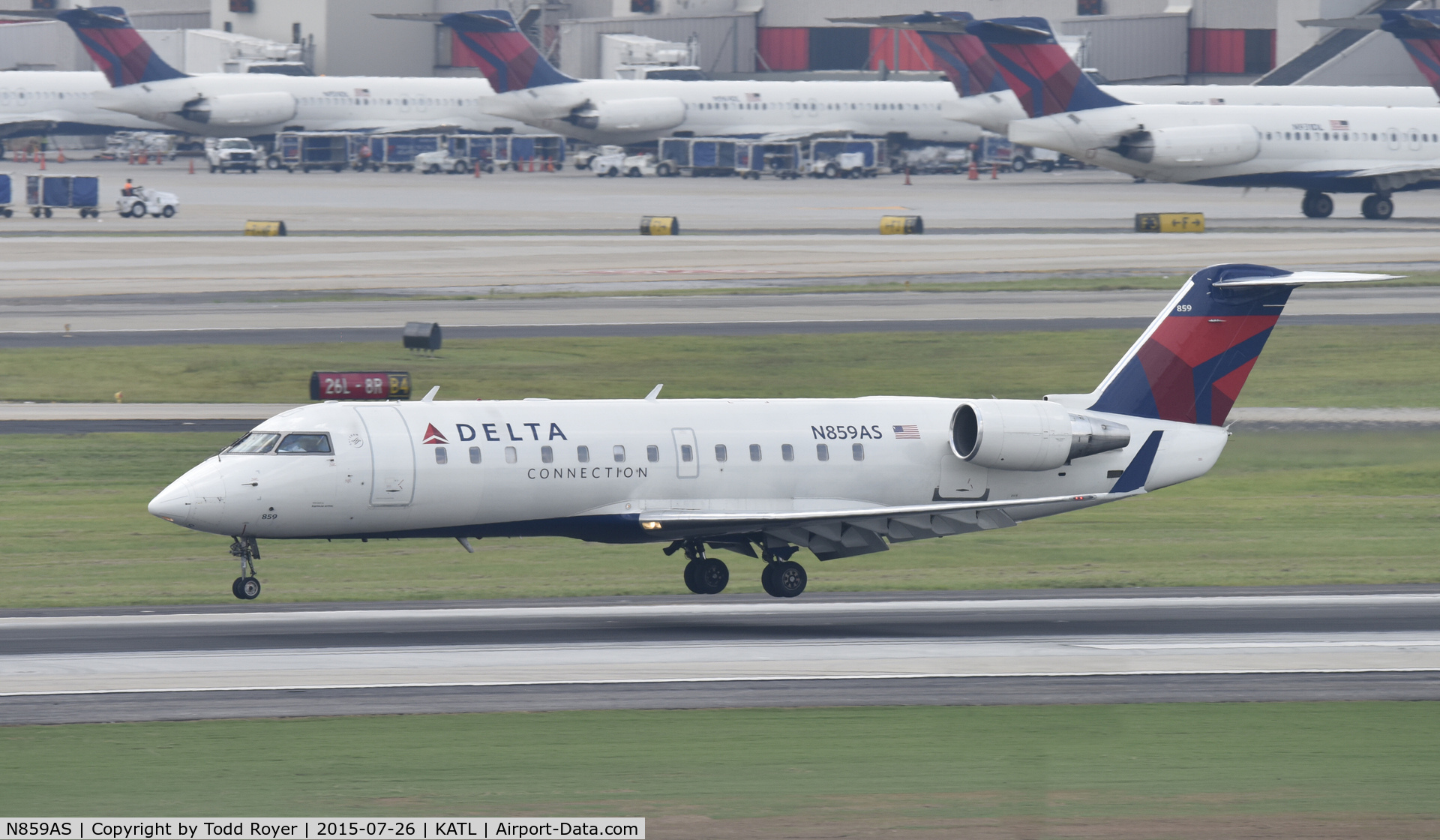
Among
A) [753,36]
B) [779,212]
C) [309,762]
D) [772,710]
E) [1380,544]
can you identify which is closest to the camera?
[309,762]

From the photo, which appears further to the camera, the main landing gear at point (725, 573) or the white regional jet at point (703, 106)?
the white regional jet at point (703, 106)

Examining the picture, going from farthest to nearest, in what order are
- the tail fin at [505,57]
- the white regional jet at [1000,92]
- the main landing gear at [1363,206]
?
the tail fin at [505,57], the white regional jet at [1000,92], the main landing gear at [1363,206]

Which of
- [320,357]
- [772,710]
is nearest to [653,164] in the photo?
[320,357]

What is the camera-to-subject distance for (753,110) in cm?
14650

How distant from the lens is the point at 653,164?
149125 mm

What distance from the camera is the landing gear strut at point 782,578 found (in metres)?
36.3

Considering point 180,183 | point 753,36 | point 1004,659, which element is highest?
point 753,36

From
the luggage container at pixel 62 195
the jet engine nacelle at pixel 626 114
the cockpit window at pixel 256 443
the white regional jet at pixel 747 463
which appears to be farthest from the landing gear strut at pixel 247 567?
the jet engine nacelle at pixel 626 114

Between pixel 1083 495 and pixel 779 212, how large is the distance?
79293 mm

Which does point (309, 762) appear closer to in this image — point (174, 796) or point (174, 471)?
point (174, 796)

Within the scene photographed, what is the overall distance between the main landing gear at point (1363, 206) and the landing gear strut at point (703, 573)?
267 ft

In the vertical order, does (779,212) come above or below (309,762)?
above

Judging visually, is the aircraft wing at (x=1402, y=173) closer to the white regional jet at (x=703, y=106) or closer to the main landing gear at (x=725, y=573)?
the white regional jet at (x=703, y=106)

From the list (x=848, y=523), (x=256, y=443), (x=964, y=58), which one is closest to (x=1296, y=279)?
(x=848, y=523)
